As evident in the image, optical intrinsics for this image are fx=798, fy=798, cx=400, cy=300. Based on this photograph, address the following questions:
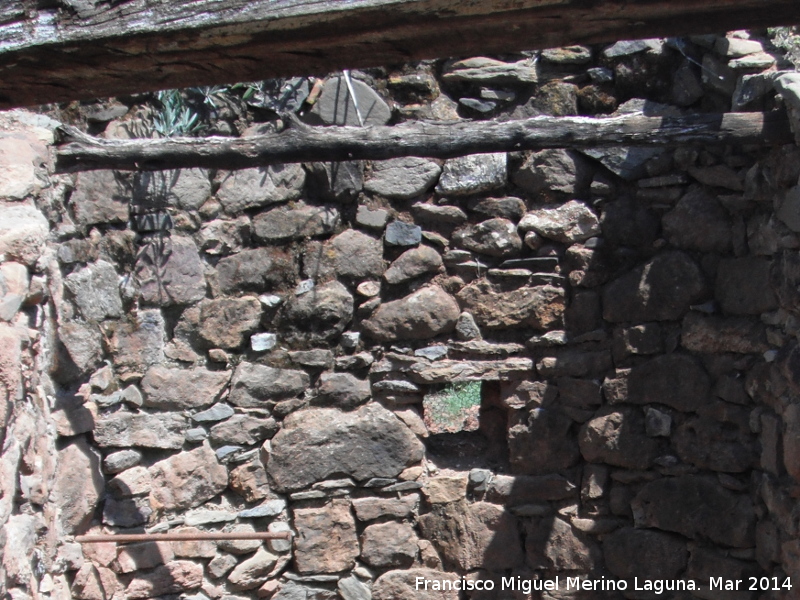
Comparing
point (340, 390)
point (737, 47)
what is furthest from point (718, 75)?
point (340, 390)

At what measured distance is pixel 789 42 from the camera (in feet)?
9.59

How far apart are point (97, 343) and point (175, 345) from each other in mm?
328

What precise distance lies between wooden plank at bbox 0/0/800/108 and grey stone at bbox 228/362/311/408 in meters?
2.09

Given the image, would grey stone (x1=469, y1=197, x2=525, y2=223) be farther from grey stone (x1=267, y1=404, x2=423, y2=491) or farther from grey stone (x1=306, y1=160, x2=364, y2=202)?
grey stone (x1=267, y1=404, x2=423, y2=491)

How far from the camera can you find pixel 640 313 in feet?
10.7

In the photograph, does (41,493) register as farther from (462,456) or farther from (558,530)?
(558,530)

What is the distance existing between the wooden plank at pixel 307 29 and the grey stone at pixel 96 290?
177cm

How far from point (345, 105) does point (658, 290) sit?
4.98 ft

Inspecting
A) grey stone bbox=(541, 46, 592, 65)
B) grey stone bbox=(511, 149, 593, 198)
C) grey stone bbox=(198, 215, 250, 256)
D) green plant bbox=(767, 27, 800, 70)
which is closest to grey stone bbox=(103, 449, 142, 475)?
grey stone bbox=(198, 215, 250, 256)

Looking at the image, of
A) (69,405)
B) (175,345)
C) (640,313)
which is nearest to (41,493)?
(69,405)

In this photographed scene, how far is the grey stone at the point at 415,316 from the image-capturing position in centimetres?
337

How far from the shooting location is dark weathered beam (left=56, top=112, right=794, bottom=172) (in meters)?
2.61

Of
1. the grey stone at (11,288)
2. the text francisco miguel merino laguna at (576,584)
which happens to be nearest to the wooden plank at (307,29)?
the grey stone at (11,288)

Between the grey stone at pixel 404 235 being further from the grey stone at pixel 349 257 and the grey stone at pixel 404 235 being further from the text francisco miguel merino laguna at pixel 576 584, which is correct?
the text francisco miguel merino laguna at pixel 576 584
